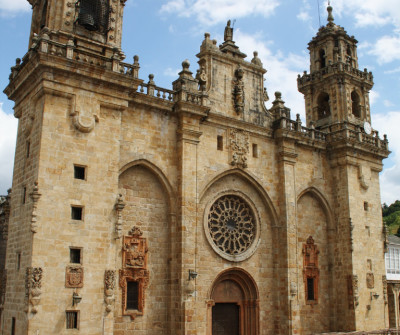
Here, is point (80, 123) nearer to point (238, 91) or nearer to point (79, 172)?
point (79, 172)

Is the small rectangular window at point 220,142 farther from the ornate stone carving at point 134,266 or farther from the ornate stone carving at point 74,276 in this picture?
the ornate stone carving at point 74,276

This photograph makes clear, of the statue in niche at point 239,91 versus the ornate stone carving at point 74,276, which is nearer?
the ornate stone carving at point 74,276

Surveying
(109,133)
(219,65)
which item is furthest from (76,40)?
(219,65)

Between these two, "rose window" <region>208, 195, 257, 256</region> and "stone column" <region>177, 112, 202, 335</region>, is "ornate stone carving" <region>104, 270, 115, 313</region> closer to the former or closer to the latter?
"stone column" <region>177, 112, 202, 335</region>

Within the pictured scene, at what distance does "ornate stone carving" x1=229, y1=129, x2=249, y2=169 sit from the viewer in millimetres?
24641

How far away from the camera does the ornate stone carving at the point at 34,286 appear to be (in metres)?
16.2

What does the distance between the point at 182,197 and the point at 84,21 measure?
8765 millimetres

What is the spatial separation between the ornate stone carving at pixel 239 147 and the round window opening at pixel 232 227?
73.2 inches

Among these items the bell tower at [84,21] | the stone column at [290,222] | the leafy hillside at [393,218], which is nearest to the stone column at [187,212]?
the bell tower at [84,21]

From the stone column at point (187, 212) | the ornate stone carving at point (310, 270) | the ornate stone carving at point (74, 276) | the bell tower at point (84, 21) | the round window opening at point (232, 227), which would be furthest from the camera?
the ornate stone carving at point (310, 270)

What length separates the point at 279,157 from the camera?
26.6 metres

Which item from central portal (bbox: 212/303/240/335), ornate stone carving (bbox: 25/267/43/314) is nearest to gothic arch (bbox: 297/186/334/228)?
central portal (bbox: 212/303/240/335)

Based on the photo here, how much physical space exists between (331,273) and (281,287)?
15.9 ft

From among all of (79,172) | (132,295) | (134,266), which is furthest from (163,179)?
(132,295)
